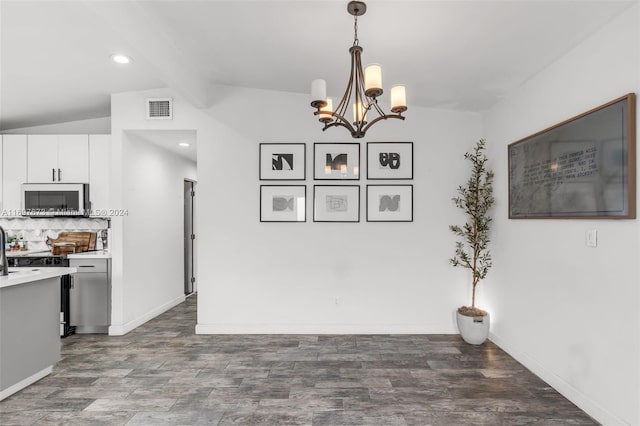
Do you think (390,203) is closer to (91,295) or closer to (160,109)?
(160,109)

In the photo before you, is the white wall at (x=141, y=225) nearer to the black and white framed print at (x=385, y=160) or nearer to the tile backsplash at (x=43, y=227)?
the tile backsplash at (x=43, y=227)

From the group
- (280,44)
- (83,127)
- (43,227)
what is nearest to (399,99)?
(280,44)

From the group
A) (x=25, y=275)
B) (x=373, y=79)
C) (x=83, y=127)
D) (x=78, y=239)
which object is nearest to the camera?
(x=373, y=79)

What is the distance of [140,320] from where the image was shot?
13.7ft

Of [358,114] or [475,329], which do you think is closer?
[358,114]

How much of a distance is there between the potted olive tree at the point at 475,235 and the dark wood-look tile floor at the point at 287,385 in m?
0.22

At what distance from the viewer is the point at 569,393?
2447 millimetres

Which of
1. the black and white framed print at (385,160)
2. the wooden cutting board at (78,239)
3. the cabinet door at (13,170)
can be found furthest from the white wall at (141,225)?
the black and white framed print at (385,160)

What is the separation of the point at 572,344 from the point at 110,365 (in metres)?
3.71

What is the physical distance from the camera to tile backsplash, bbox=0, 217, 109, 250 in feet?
14.7

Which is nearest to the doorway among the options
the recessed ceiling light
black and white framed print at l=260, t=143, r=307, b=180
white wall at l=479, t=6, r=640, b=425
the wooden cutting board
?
the wooden cutting board

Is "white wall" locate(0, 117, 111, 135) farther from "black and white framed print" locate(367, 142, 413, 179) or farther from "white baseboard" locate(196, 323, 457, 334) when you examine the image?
"black and white framed print" locate(367, 142, 413, 179)

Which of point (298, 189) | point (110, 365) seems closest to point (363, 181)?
point (298, 189)

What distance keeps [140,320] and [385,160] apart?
11.4 ft
